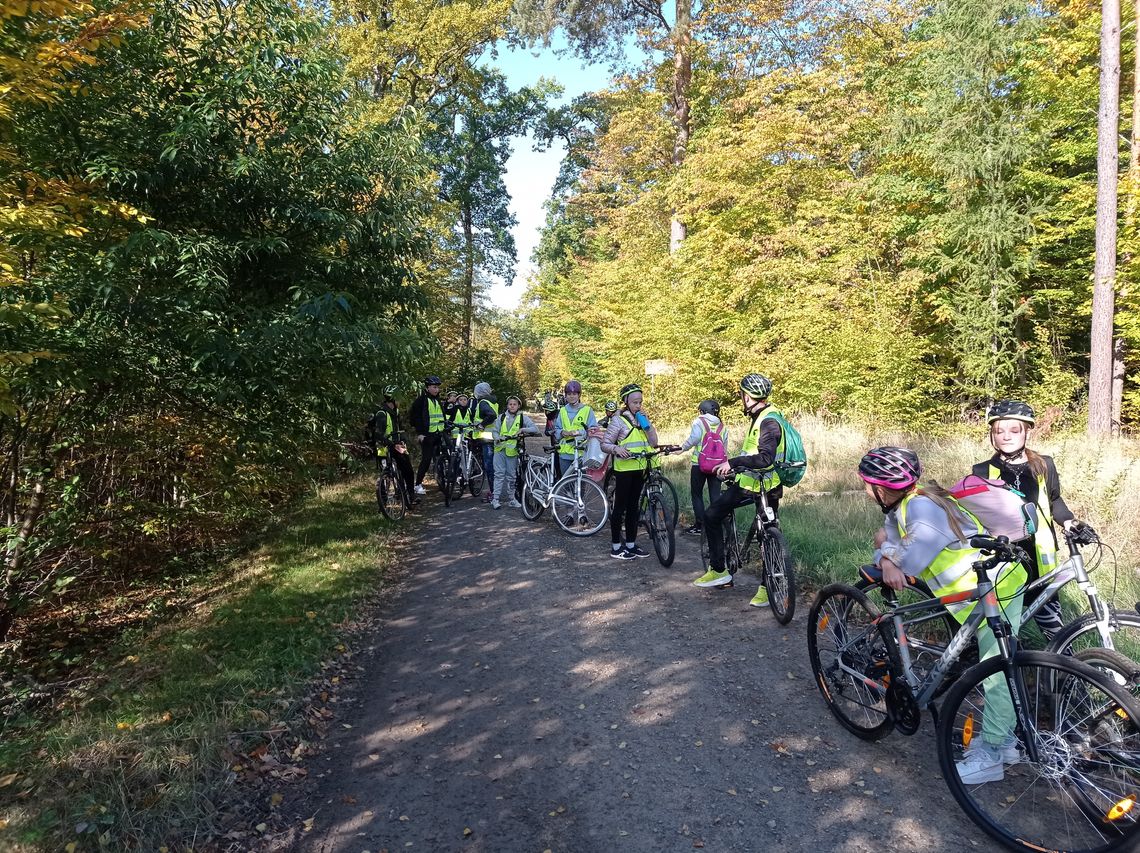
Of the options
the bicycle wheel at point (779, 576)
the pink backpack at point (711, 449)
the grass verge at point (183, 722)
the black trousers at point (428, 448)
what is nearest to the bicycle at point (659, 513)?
the pink backpack at point (711, 449)

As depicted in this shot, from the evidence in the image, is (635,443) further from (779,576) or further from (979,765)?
(979,765)

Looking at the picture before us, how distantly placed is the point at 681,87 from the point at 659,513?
19.4m

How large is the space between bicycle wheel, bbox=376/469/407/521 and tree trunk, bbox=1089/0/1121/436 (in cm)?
1347

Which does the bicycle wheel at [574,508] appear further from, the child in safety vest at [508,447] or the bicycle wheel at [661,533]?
the child in safety vest at [508,447]

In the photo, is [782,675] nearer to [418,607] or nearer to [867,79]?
[418,607]

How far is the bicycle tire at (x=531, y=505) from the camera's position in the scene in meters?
10.2

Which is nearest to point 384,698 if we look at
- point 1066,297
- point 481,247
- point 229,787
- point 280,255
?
point 229,787

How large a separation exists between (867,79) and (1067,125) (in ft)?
21.2

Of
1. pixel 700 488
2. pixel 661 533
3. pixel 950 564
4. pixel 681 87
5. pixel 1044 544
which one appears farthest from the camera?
pixel 681 87

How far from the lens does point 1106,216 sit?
13.2 m

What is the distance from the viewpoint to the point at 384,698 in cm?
466

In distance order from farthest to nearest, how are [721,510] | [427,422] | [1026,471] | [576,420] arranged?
[427,422] < [576,420] < [721,510] < [1026,471]

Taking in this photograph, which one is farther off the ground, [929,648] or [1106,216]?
[1106,216]

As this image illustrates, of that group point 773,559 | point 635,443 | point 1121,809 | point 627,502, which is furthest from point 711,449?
point 1121,809
